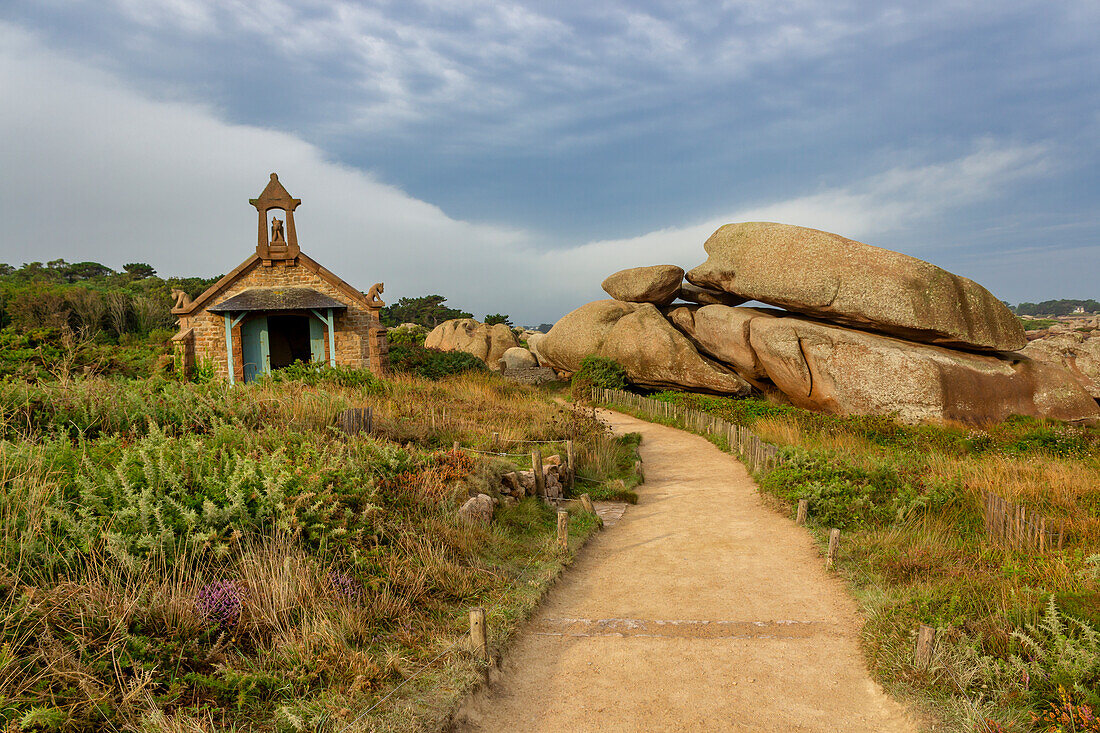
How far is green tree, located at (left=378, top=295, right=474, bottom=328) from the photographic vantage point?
65750mm

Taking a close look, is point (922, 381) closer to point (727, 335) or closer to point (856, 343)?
point (856, 343)

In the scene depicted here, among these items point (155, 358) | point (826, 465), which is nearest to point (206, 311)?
point (155, 358)

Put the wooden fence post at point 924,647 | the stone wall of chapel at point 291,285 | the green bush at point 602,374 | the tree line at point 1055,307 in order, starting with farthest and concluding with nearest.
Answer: the tree line at point 1055,307
the green bush at point 602,374
the stone wall of chapel at point 291,285
the wooden fence post at point 924,647

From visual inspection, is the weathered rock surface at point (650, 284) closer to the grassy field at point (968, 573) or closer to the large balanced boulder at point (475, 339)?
the large balanced boulder at point (475, 339)

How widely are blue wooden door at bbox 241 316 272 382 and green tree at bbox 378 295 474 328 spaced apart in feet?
148

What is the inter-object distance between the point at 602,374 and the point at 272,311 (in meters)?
12.0

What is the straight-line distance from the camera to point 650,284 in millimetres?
25719

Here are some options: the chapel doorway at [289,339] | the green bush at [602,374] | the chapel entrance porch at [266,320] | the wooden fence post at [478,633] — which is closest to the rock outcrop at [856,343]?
the green bush at [602,374]

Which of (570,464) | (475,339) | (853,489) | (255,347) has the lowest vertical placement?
(853,489)

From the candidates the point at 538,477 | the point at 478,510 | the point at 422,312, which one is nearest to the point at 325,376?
the point at 538,477

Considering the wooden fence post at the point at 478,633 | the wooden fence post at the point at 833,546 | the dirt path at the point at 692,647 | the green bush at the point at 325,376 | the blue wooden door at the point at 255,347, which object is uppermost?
the blue wooden door at the point at 255,347

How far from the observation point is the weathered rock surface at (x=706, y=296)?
24406 millimetres

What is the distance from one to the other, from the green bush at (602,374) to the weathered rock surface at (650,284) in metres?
3.85

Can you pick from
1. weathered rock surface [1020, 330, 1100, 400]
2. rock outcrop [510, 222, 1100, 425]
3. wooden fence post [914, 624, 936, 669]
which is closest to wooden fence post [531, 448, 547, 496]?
wooden fence post [914, 624, 936, 669]
